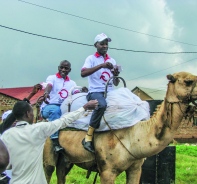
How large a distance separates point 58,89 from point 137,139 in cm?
202

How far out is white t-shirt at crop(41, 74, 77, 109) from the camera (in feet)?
24.2

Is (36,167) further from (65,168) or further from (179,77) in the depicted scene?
(65,168)

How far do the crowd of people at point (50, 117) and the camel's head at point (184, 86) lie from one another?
100 cm

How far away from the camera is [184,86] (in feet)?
18.9

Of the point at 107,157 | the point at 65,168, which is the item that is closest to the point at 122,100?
the point at 107,157

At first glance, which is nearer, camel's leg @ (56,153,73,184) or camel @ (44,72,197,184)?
camel @ (44,72,197,184)

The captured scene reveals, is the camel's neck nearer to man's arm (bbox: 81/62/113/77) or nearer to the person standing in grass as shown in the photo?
man's arm (bbox: 81/62/113/77)

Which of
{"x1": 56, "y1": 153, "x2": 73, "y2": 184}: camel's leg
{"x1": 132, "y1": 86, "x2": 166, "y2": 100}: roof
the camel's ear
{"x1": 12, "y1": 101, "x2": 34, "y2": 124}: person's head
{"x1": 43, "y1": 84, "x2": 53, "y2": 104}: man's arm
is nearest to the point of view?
{"x1": 12, "y1": 101, "x2": 34, "y2": 124}: person's head

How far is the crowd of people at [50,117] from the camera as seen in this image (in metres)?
4.46

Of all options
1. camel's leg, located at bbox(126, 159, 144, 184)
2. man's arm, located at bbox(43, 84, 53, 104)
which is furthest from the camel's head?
man's arm, located at bbox(43, 84, 53, 104)

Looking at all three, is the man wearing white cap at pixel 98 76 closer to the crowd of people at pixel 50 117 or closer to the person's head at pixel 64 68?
the crowd of people at pixel 50 117

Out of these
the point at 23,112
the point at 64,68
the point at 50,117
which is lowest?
the point at 23,112

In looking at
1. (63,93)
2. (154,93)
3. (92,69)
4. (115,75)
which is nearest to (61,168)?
(63,93)

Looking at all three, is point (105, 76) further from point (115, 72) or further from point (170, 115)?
point (170, 115)
